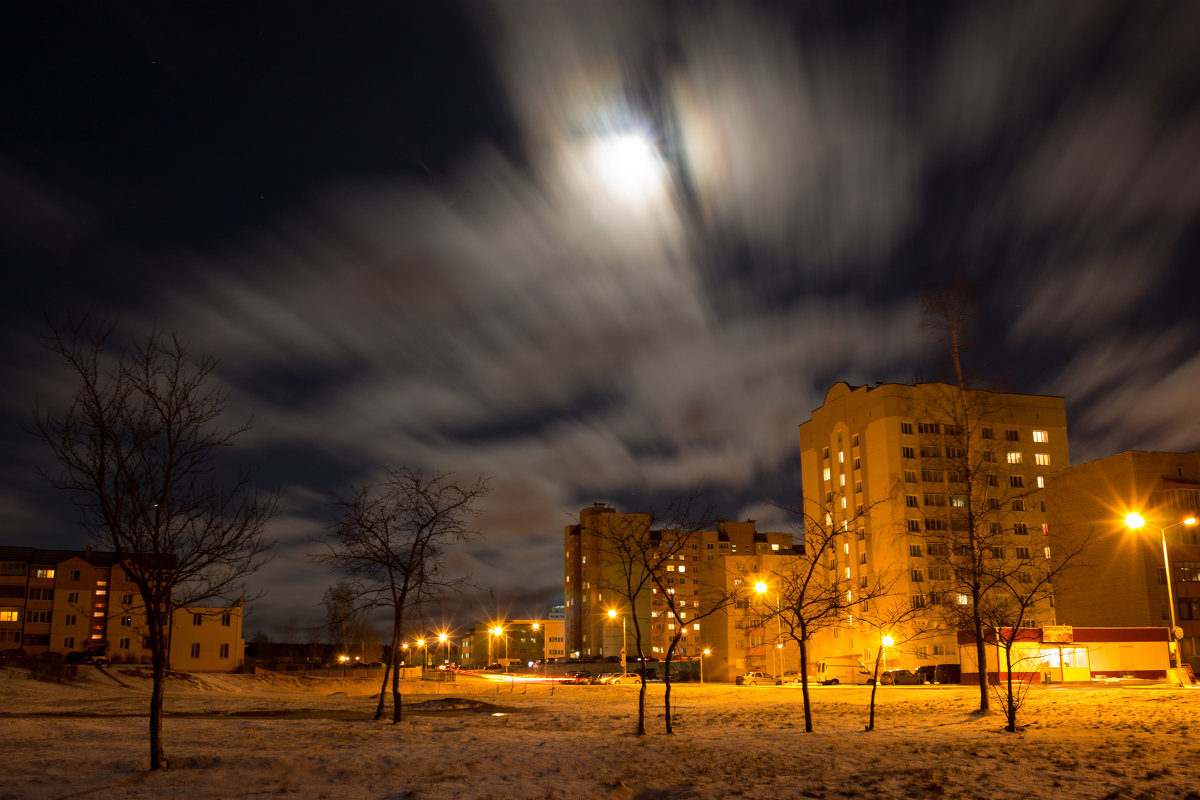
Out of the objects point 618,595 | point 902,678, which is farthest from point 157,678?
point 618,595

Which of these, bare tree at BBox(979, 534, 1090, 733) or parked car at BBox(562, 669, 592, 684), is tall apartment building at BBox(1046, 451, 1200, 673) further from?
parked car at BBox(562, 669, 592, 684)

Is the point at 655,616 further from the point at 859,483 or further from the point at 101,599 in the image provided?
the point at 101,599

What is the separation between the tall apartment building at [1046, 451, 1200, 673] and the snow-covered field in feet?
191

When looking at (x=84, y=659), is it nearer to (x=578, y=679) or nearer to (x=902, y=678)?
(x=578, y=679)

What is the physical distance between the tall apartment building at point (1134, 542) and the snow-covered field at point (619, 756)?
58.3m

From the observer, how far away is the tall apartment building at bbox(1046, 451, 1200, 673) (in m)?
76.8

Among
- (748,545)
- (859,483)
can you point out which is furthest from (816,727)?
(748,545)

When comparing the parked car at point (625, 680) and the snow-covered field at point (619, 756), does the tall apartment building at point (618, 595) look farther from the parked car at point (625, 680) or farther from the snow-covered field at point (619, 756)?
the snow-covered field at point (619, 756)

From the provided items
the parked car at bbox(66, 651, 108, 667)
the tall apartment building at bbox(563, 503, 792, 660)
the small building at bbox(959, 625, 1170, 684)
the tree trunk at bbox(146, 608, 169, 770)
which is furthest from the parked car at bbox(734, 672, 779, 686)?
the tall apartment building at bbox(563, 503, 792, 660)

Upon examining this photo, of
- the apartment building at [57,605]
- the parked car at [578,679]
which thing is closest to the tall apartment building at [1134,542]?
the parked car at [578,679]

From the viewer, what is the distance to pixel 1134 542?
80.3 meters

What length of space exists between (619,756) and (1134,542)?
8029 centimetres

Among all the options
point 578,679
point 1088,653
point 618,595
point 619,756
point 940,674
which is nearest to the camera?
point 619,756

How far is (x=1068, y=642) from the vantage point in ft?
186
